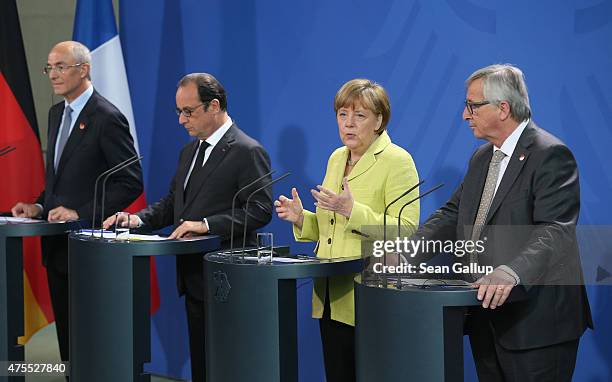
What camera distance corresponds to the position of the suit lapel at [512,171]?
120 inches

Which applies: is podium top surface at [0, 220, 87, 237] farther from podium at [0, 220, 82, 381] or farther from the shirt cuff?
the shirt cuff

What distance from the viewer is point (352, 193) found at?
360 cm

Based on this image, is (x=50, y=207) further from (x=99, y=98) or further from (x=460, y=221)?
(x=460, y=221)

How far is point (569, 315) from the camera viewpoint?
10.0 feet

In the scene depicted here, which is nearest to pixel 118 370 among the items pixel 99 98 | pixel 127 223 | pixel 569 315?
pixel 127 223

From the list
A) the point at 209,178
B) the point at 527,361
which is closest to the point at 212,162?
the point at 209,178

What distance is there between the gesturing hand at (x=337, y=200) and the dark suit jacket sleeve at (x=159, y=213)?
1395mm

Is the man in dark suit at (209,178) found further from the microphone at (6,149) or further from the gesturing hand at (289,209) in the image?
the microphone at (6,149)

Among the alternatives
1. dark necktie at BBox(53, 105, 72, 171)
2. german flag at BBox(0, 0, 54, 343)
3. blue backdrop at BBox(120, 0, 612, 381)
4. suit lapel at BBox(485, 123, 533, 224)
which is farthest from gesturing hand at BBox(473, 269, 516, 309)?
german flag at BBox(0, 0, 54, 343)

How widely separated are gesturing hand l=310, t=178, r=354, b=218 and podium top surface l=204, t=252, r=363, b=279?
198 mm

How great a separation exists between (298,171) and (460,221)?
76.8 inches

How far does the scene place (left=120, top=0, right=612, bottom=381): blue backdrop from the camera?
4.11 meters

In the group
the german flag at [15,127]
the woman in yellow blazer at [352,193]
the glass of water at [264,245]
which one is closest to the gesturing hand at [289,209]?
the woman in yellow blazer at [352,193]

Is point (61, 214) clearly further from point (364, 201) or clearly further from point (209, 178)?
point (364, 201)
